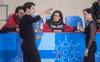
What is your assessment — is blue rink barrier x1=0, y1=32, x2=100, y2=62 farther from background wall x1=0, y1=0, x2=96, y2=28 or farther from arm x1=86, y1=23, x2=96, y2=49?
background wall x1=0, y1=0, x2=96, y2=28

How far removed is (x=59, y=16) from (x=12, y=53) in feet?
5.54

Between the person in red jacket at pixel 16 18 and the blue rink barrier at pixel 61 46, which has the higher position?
the person in red jacket at pixel 16 18

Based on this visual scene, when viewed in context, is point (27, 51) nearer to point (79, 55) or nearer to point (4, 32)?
point (4, 32)

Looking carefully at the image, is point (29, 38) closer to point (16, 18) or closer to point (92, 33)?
point (92, 33)

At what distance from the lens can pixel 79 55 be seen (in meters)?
7.37

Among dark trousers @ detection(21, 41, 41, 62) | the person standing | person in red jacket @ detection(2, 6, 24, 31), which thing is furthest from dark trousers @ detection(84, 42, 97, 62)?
person in red jacket @ detection(2, 6, 24, 31)

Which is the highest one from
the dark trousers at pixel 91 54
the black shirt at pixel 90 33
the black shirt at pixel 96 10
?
the black shirt at pixel 96 10

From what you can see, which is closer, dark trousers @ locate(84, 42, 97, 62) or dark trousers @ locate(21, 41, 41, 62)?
dark trousers @ locate(21, 41, 41, 62)

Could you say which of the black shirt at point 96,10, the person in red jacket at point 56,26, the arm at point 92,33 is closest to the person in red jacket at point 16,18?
the person in red jacket at point 56,26

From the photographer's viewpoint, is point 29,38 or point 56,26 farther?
point 56,26

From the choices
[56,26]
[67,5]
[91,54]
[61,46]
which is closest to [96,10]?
[56,26]

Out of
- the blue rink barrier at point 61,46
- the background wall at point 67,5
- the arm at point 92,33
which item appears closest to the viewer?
the arm at point 92,33

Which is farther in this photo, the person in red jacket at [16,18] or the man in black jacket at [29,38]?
the person in red jacket at [16,18]

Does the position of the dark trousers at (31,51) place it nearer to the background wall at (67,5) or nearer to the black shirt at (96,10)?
the black shirt at (96,10)
